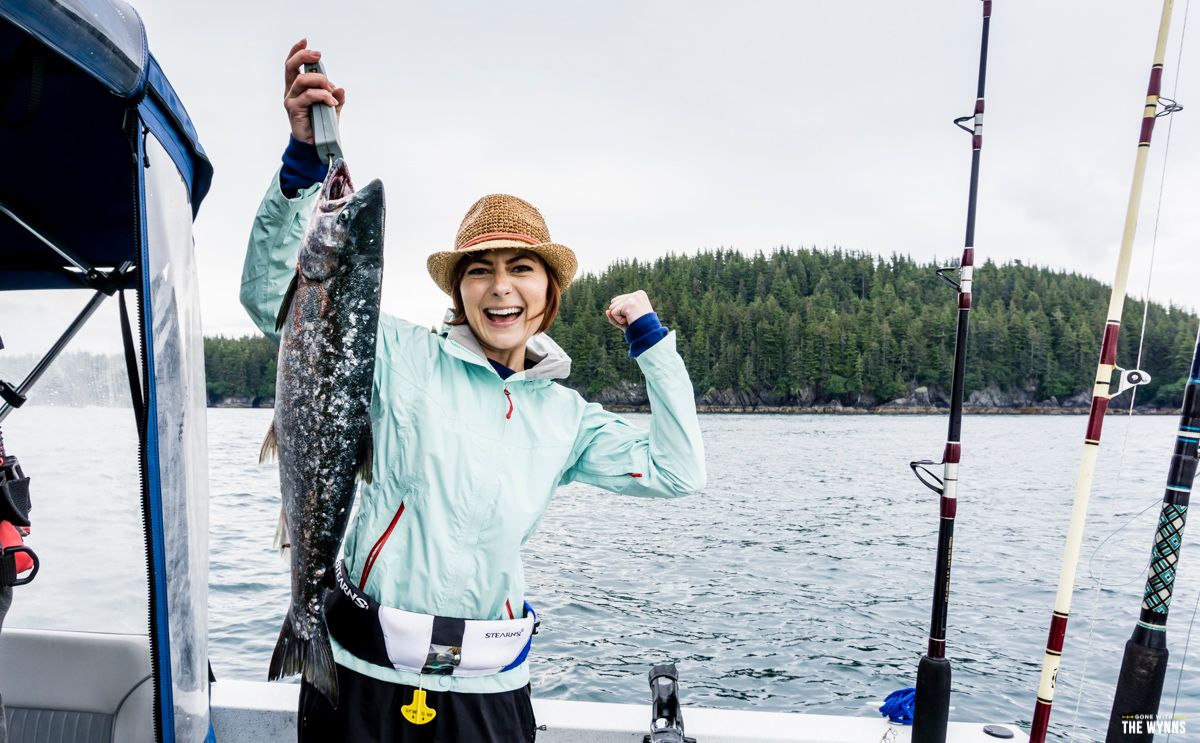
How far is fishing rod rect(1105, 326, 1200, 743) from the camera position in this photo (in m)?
3.60

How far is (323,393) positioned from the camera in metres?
2.11

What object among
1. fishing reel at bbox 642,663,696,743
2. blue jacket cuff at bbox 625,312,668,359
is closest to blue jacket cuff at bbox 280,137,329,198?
blue jacket cuff at bbox 625,312,668,359

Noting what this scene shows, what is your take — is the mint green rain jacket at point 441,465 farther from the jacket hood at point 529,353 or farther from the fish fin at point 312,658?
the fish fin at point 312,658

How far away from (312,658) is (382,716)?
0.26m

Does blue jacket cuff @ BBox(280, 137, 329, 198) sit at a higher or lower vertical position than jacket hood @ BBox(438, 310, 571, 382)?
higher

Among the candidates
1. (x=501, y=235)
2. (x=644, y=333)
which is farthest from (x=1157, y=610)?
(x=501, y=235)

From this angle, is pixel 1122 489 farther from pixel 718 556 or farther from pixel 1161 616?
pixel 1161 616

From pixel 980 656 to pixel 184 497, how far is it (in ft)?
34.1

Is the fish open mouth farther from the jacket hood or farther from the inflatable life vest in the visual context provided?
the inflatable life vest

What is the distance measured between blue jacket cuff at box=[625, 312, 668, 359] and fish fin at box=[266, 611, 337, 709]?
1206 mm

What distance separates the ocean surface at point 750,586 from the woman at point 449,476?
2065 millimetres

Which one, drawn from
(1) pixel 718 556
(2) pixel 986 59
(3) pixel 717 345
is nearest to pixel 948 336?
(3) pixel 717 345

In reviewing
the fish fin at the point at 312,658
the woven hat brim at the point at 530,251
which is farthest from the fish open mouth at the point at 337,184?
the fish fin at the point at 312,658

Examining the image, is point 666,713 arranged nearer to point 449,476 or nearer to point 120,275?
point 449,476
